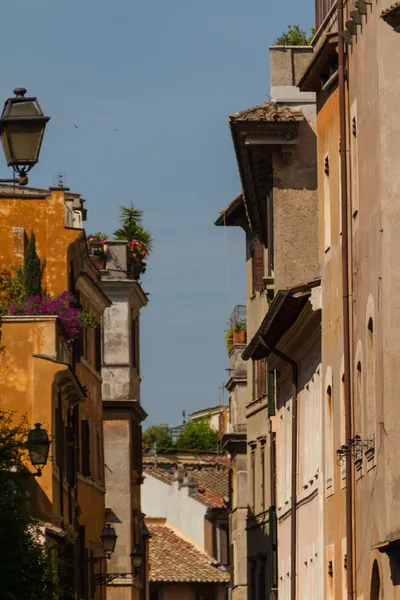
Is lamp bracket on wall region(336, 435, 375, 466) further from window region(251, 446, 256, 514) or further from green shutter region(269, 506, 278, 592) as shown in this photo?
window region(251, 446, 256, 514)

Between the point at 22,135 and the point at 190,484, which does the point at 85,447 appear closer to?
the point at 22,135

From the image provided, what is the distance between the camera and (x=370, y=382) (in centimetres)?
2316

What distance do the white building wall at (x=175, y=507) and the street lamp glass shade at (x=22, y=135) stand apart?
72.0m

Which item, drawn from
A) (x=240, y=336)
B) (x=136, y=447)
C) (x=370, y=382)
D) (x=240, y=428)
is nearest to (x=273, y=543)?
(x=240, y=336)

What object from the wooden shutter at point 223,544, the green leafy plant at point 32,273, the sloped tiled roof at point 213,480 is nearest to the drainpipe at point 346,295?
the green leafy plant at point 32,273

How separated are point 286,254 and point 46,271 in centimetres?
661

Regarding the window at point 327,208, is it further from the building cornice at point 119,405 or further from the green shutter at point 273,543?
the building cornice at point 119,405

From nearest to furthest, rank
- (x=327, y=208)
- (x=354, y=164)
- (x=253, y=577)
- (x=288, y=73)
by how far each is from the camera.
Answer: (x=354, y=164) < (x=327, y=208) < (x=288, y=73) < (x=253, y=577)

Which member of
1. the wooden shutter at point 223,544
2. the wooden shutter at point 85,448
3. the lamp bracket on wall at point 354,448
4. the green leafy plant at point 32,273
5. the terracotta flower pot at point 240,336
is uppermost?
the terracotta flower pot at point 240,336

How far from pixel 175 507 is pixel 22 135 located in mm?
76278

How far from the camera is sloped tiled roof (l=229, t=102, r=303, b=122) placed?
38594 millimetres

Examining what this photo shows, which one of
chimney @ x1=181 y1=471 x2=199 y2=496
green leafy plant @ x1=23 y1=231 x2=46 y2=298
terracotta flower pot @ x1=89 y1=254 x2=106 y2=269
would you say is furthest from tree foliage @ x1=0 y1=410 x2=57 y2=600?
chimney @ x1=181 y1=471 x2=199 y2=496

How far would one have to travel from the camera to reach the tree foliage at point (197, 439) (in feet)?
429

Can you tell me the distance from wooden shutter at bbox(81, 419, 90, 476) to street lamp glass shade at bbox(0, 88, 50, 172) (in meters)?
33.1
